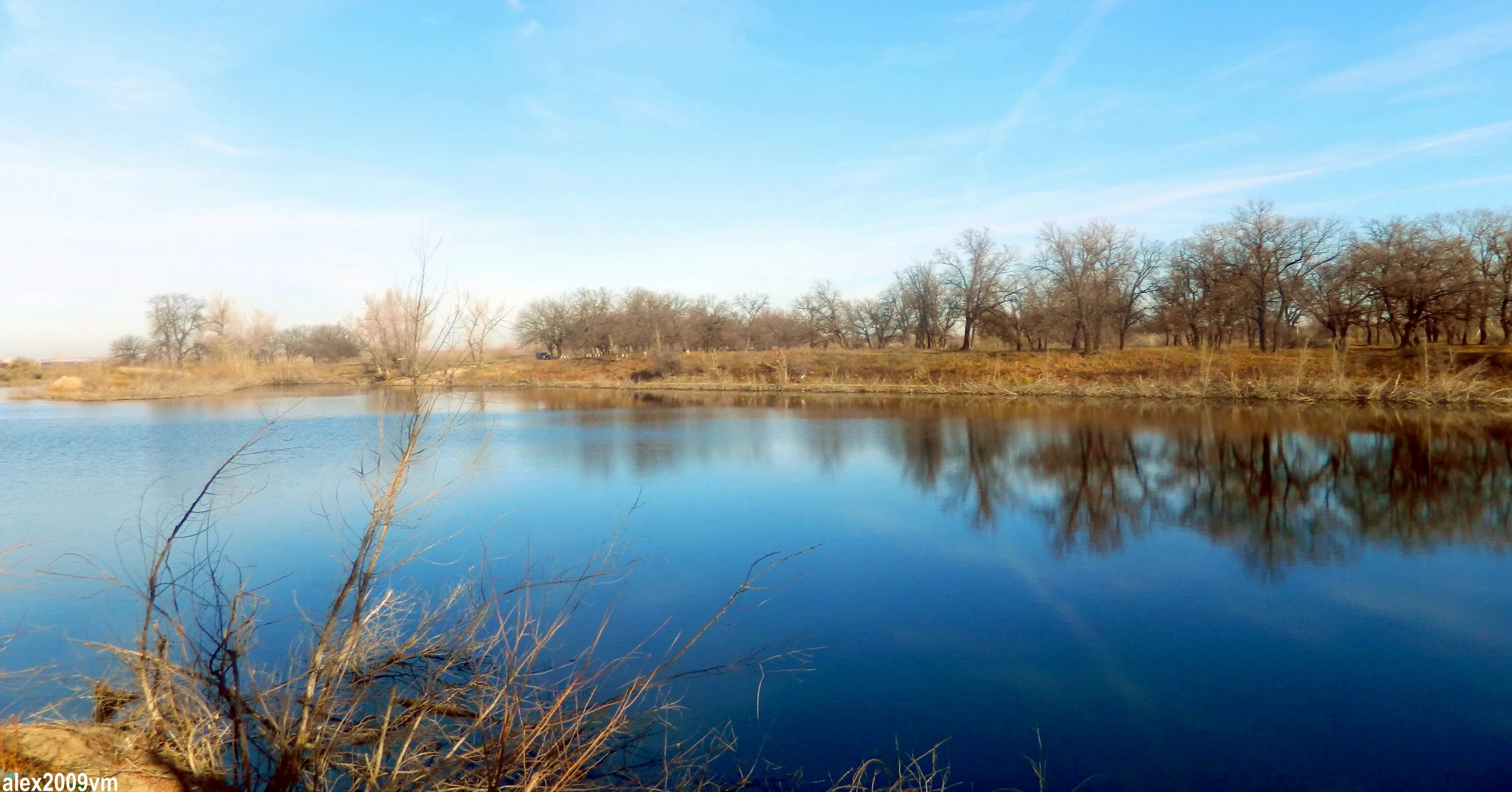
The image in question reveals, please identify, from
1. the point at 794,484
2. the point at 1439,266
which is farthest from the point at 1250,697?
the point at 1439,266

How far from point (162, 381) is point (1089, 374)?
45798 mm

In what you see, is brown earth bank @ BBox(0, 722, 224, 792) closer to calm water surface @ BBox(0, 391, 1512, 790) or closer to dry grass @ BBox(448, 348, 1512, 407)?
calm water surface @ BBox(0, 391, 1512, 790)

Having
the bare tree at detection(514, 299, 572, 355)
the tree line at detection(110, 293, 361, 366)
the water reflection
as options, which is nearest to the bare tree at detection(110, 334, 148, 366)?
the tree line at detection(110, 293, 361, 366)

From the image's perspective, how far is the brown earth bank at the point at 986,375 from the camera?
27.1 m

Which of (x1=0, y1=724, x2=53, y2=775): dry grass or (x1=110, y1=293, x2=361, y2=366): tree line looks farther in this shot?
(x1=110, y1=293, x2=361, y2=366): tree line

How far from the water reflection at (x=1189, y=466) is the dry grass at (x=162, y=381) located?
82.6 ft

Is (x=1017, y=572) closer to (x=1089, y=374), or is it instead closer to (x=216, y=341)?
(x=1089, y=374)

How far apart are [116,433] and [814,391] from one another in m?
25.0

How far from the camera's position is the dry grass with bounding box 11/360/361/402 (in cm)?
3719

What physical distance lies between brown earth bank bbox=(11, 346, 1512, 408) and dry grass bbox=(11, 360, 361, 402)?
0.33ft

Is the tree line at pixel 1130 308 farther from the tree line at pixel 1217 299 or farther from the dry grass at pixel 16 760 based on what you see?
the dry grass at pixel 16 760

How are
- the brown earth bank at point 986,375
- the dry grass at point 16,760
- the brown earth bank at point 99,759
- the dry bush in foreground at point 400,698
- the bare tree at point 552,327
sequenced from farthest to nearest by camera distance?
the bare tree at point 552,327, the brown earth bank at point 986,375, the dry bush in foreground at point 400,698, the brown earth bank at point 99,759, the dry grass at point 16,760

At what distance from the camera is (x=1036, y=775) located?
14.9ft

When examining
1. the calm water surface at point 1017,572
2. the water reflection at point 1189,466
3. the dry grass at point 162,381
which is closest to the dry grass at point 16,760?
the calm water surface at point 1017,572
